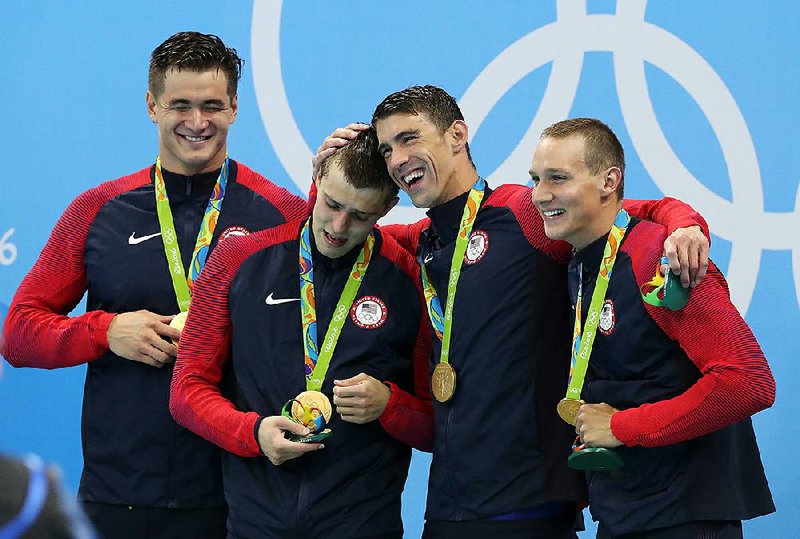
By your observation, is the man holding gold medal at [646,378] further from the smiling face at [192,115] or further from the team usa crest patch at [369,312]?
the smiling face at [192,115]

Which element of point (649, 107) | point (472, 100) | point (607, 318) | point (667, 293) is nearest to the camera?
point (667, 293)

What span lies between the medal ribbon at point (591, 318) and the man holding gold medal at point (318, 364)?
16.8 inches

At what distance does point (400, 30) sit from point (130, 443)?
7.75ft

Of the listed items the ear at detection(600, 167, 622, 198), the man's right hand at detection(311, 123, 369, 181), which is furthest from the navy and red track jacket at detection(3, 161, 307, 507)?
the ear at detection(600, 167, 622, 198)

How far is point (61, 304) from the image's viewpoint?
325cm

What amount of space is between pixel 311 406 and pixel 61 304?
0.94 meters

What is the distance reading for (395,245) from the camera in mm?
3010

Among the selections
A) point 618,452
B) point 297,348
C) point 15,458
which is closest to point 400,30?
point 297,348

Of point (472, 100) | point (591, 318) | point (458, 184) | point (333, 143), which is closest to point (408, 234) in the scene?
point (458, 184)

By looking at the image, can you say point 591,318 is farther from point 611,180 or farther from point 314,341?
point 314,341

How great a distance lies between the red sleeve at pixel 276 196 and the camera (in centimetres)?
323

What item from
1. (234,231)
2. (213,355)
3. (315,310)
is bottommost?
(213,355)

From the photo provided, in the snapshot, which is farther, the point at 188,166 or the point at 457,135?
the point at 188,166

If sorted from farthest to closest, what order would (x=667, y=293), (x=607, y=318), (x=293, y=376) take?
1. (x=293, y=376)
2. (x=607, y=318)
3. (x=667, y=293)
